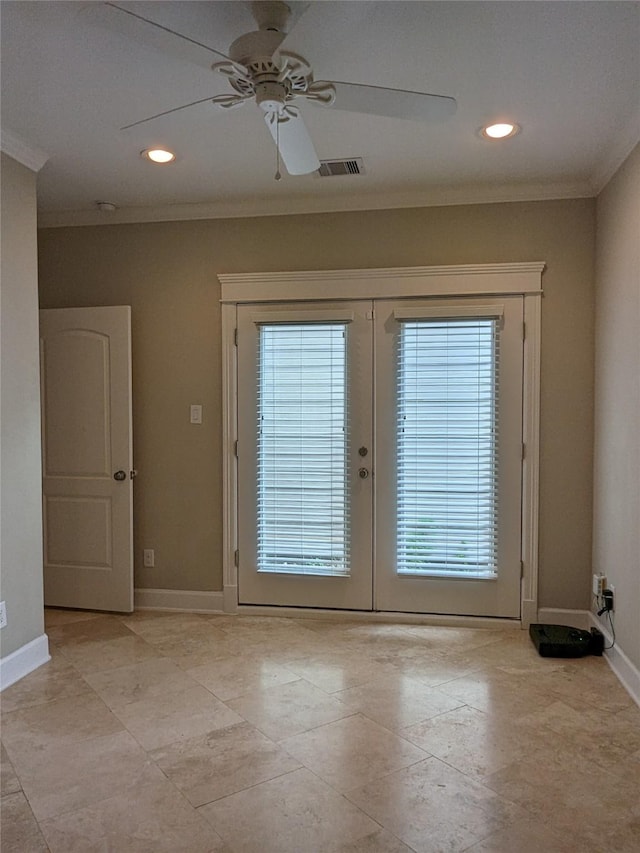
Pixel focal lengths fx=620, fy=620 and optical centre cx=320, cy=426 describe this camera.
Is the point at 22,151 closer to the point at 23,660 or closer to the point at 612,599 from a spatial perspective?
the point at 23,660

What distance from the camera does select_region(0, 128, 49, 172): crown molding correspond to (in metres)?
2.96

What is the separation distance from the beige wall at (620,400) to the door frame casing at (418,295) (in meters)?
0.35

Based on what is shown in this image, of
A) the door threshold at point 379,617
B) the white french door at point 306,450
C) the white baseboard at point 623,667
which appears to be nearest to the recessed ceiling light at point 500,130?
the white french door at point 306,450

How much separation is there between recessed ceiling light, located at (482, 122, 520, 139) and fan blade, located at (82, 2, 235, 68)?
1508 millimetres

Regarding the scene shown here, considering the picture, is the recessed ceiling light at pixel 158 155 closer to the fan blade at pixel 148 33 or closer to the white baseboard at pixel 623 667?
the fan blade at pixel 148 33

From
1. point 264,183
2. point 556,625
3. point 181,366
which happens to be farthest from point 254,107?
point 556,625

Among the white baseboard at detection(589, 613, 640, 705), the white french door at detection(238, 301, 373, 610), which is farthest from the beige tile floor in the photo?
the white french door at detection(238, 301, 373, 610)

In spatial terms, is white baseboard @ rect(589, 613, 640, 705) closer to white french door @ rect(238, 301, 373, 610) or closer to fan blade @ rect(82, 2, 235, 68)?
white french door @ rect(238, 301, 373, 610)

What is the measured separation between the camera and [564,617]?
374 cm

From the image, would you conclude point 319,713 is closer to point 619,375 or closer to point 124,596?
point 124,596

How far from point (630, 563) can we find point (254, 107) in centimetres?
273

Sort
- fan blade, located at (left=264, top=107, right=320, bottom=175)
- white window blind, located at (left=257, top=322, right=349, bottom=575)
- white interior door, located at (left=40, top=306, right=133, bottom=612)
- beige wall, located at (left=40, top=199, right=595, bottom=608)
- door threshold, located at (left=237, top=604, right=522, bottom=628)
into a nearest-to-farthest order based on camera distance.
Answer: fan blade, located at (left=264, top=107, right=320, bottom=175)
beige wall, located at (left=40, top=199, right=595, bottom=608)
door threshold, located at (left=237, top=604, right=522, bottom=628)
white window blind, located at (left=257, top=322, right=349, bottom=575)
white interior door, located at (left=40, top=306, right=133, bottom=612)

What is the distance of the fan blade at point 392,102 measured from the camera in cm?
212

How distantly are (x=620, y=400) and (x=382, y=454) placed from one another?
4.54ft
